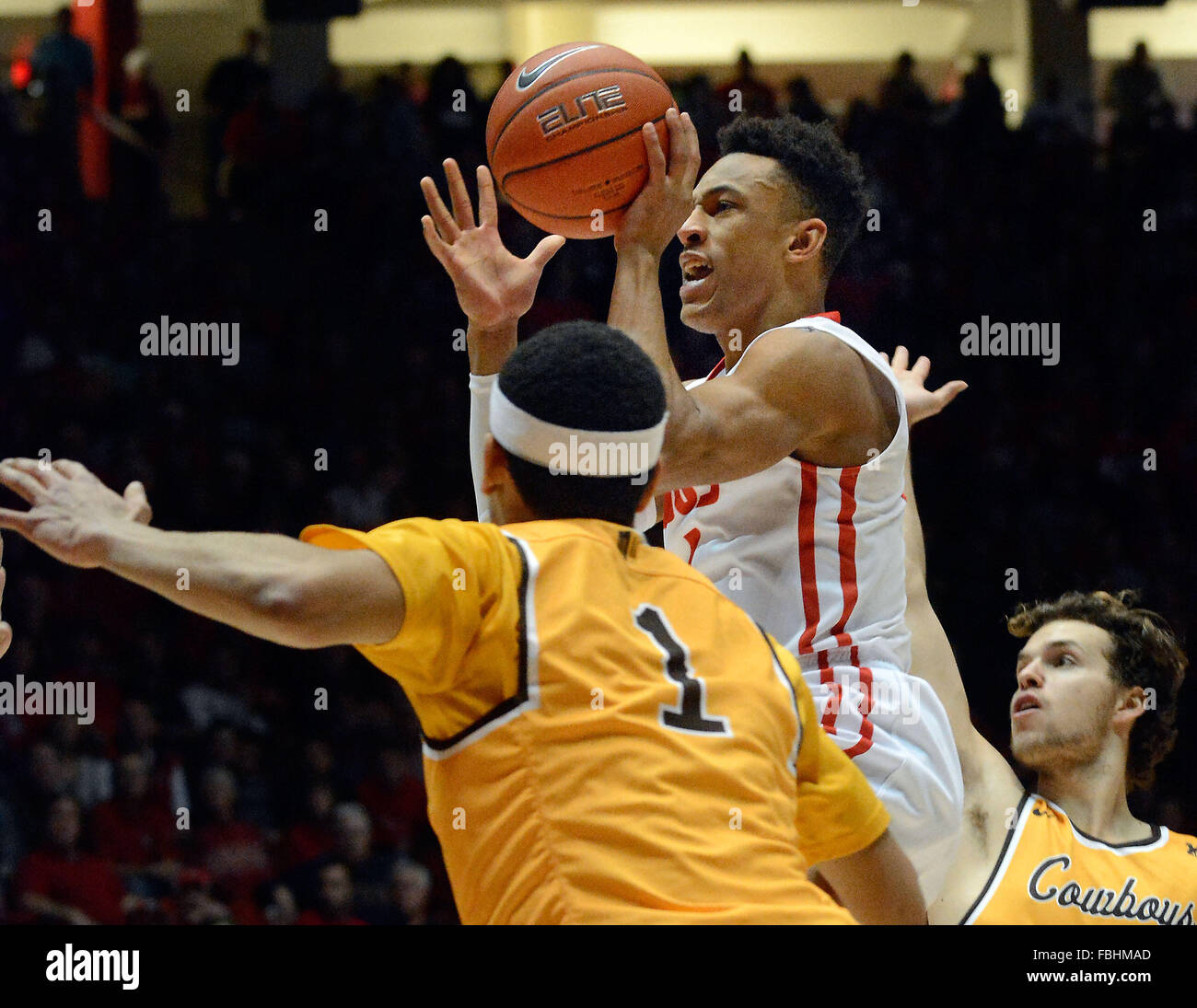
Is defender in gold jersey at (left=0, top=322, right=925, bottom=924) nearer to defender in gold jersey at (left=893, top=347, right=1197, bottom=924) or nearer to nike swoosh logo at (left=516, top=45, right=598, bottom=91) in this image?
nike swoosh logo at (left=516, top=45, right=598, bottom=91)

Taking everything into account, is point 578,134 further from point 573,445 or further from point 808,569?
point 573,445

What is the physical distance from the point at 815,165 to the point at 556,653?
200 centimetres

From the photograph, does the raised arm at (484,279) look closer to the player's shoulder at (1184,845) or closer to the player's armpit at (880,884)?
the player's armpit at (880,884)

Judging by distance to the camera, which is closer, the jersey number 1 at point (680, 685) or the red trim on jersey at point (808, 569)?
the jersey number 1 at point (680, 685)

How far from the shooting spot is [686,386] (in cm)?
349

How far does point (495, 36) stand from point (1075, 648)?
920 cm

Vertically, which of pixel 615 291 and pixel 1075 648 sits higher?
pixel 615 291

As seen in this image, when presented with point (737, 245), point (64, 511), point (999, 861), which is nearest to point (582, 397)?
point (64, 511)

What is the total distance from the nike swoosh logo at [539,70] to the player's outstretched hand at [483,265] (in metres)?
0.22

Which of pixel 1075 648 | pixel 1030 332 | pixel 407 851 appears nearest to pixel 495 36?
pixel 1030 332

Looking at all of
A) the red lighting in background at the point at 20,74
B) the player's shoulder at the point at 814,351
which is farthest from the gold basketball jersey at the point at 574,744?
the red lighting in background at the point at 20,74

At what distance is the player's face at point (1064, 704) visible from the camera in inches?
171

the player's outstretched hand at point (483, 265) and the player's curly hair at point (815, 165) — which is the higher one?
the player's curly hair at point (815, 165)
